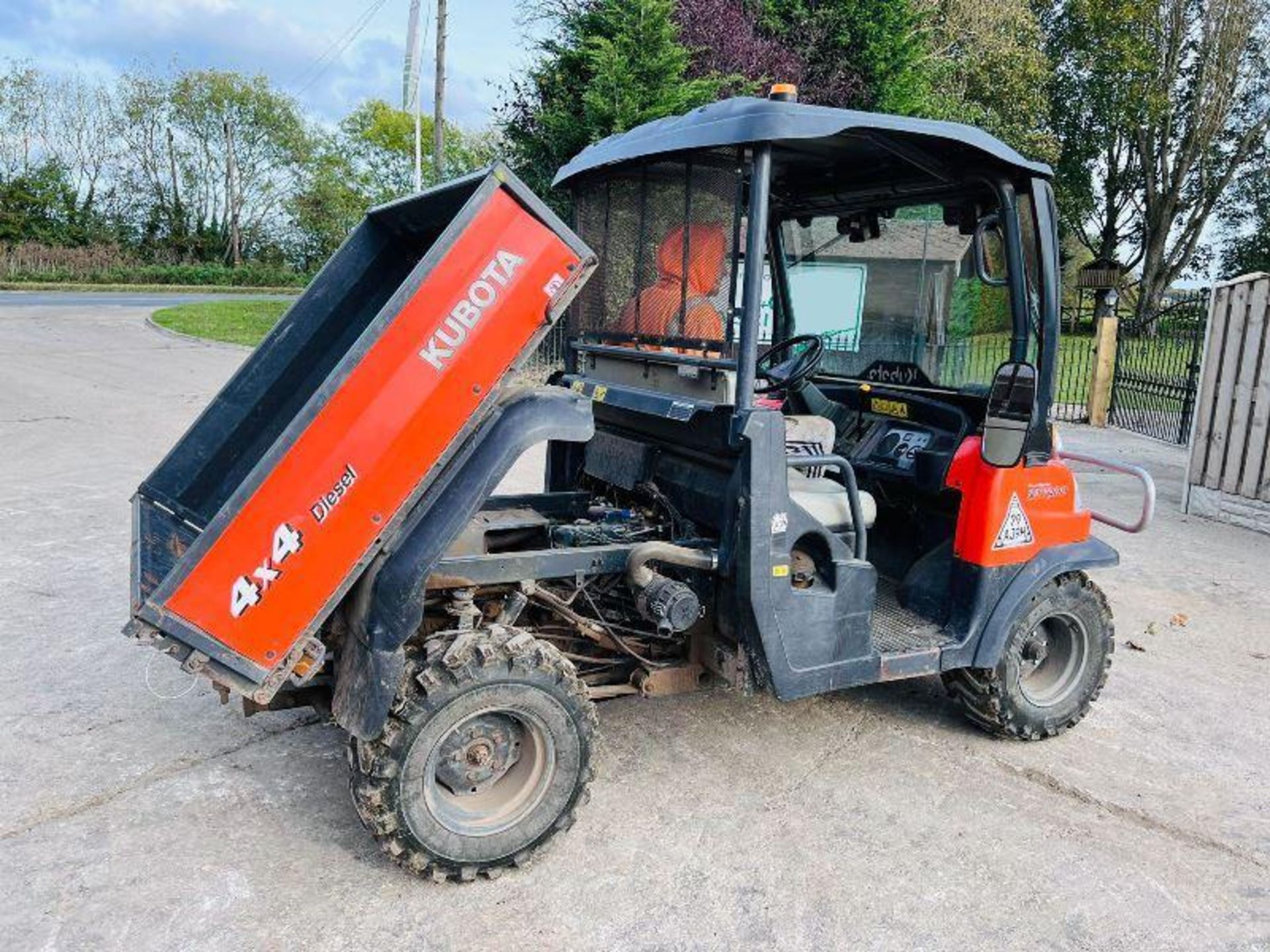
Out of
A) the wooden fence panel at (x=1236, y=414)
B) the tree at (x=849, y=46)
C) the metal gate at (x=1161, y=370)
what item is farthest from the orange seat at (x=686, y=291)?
the tree at (x=849, y=46)

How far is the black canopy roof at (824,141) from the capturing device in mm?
3115

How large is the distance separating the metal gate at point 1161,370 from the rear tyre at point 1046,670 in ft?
28.0

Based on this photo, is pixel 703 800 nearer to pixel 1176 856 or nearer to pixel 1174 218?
pixel 1176 856

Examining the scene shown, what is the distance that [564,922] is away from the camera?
296cm

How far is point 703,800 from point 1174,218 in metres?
34.2

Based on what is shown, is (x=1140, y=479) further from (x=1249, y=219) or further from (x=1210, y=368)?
(x=1249, y=219)

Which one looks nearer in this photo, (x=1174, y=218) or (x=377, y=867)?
(x=377, y=867)

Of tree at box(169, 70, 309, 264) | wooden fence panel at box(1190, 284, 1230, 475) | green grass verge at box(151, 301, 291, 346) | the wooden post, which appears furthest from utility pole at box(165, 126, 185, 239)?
wooden fence panel at box(1190, 284, 1230, 475)

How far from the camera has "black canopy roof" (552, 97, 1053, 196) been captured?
10.2 feet

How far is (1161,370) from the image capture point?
12.9m

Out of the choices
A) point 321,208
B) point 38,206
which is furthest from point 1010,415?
point 38,206

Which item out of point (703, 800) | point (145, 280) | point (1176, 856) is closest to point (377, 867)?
point (703, 800)

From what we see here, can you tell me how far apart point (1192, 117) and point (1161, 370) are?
19.8 meters

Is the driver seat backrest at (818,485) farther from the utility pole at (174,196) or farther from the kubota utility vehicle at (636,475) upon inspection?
the utility pole at (174,196)
